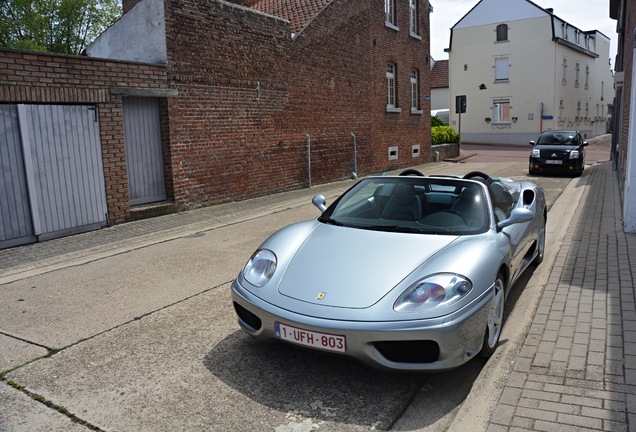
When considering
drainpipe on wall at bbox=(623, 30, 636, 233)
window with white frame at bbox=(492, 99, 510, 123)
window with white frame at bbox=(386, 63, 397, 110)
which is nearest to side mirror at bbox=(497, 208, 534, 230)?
drainpipe on wall at bbox=(623, 30, 636, 233)

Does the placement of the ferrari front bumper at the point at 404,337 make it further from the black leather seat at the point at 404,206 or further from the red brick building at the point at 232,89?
the red brick building at the point at 232,89

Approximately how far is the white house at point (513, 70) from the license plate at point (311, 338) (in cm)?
3536

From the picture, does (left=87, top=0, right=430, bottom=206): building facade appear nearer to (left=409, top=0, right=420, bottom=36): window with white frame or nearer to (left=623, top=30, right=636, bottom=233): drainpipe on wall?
(left=409, top=0, right=420, bottom=36): window with white frame

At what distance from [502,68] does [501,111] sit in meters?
3.22

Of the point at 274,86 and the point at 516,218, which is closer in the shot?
the point at 516,218

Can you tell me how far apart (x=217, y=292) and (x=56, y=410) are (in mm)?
2428

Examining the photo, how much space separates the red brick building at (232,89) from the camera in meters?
9.10

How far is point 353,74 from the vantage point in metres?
16.6

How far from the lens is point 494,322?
3883mm

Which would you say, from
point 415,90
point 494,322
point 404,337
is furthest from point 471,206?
point 415,90

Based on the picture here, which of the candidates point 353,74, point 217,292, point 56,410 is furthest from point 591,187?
point 56,410

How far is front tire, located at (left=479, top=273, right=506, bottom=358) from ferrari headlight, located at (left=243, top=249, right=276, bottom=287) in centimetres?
157

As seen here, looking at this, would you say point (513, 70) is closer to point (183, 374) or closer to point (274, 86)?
point (274, 86)

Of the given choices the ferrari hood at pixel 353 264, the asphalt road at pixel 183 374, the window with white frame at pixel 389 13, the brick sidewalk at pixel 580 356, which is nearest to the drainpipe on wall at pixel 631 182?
the brick sidewalk at pixel 580 356
